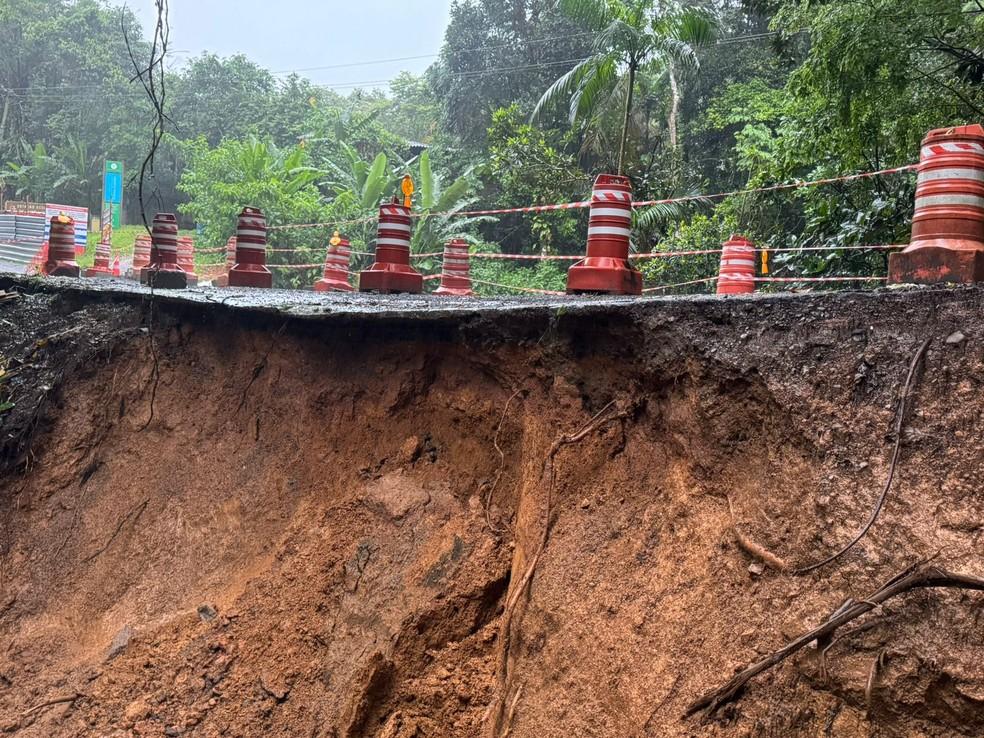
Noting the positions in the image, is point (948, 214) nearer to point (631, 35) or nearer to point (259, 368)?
point (259, 368)

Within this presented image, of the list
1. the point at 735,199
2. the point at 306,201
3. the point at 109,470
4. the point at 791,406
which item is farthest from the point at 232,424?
the point at 306,201

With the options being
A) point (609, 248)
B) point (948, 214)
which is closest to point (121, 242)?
point (609, 248)

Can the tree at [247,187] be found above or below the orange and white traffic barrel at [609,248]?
above

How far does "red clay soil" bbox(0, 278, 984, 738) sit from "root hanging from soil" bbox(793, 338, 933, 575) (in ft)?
0.09

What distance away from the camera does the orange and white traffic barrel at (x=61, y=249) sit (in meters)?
9.93

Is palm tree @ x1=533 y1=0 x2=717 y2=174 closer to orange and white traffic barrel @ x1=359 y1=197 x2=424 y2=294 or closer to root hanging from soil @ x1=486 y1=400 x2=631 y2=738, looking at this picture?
orange and white traffic barrel @ x1=359 y1=197 x2=424 y2=294

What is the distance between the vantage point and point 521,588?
12.1 ft

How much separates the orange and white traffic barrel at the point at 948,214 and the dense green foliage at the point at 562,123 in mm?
3585

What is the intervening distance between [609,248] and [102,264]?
43.2 ft

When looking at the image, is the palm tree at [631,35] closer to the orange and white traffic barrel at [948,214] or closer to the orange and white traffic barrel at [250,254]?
the orange and white traffic barrel at [250,254]

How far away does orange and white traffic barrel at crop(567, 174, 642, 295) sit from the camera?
594 cm

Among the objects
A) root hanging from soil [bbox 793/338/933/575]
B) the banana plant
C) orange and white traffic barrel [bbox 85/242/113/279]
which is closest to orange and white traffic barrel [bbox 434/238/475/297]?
root hanging from soil [bbox 793/338/933/575]

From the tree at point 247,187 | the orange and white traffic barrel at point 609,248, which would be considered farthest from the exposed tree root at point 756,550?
the tree at point 247,187

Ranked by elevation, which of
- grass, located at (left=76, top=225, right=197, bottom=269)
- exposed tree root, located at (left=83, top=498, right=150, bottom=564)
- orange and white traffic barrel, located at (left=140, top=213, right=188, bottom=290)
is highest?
grass, located at (left=76, top=225, right=197, bottom=269)
